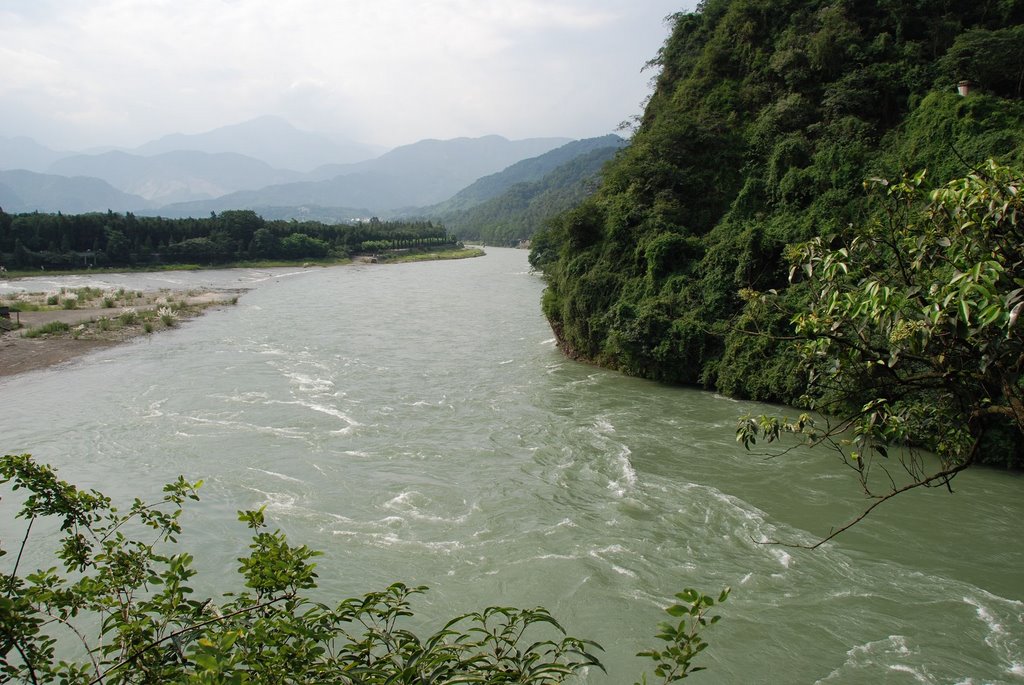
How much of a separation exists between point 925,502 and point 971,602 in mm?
3428

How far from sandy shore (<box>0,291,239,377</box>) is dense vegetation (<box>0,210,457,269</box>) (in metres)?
29.5

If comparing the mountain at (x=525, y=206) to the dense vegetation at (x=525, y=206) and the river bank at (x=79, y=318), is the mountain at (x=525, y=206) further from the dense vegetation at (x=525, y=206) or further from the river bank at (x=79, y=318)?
the river bank at (x=79, y=318)

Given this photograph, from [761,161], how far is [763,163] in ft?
0.67

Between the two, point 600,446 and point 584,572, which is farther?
point 600,446

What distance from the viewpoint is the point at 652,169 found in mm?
25297

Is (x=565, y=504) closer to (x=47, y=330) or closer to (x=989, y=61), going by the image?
(x=989, y=61)

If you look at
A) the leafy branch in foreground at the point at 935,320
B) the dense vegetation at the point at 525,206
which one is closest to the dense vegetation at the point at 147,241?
the dense vegetation at the point at 525,206

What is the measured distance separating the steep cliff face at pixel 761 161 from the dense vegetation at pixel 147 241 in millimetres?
66749

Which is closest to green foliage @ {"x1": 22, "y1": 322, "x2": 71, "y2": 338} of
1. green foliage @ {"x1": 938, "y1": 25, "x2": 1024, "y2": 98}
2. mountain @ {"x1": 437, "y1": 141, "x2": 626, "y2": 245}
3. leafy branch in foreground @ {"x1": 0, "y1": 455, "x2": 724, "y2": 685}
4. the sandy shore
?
the sandy shore

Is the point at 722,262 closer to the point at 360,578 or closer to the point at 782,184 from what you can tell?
the point at 782,184

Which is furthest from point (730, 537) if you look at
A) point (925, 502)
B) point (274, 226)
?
A: point (274, 226)

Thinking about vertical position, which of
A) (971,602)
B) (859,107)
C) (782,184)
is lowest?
(971,602)

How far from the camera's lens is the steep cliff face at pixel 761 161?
743 inches

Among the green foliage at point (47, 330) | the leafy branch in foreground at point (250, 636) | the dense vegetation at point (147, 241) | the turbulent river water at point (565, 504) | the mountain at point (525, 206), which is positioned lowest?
the turbulent river water at point (565, 504)
